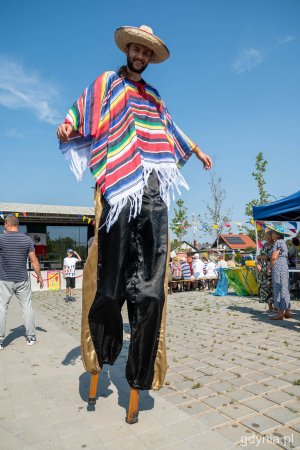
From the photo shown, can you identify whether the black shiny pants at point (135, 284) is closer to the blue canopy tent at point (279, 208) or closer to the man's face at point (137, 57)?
the man's face at point (137, 57)

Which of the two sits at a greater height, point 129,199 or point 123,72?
point 123,72

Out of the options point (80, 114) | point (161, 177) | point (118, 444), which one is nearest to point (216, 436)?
point (118, 444)

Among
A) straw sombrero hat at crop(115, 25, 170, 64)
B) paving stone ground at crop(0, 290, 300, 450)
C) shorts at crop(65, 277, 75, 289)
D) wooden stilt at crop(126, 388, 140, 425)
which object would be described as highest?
straw sombrero hat at crop(115, 25, 170, 64)

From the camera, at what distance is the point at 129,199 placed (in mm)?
2342

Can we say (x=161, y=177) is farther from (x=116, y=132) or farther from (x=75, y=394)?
(x=75, y=394)

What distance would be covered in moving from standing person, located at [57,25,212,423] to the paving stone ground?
0.32 meters

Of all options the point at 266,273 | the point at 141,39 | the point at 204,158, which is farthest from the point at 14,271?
the point at 266,273

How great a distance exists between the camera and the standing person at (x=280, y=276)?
21.4 feet

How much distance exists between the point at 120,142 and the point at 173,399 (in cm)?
202

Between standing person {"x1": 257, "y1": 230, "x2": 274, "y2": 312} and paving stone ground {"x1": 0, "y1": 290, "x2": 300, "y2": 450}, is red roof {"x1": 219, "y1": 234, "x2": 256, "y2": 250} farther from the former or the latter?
paving stone ground {"x1": 0, "y1": 290, "x2": 300, "y2": 450}

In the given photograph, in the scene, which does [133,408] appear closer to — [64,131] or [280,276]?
[64,131]

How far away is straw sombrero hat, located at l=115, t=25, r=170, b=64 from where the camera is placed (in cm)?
246

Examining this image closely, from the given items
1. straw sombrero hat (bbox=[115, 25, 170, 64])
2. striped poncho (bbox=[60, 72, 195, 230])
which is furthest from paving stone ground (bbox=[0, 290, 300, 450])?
straw sombrero hat (bbox=[115, 25, 170, 64])

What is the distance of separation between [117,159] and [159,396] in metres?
1.90
